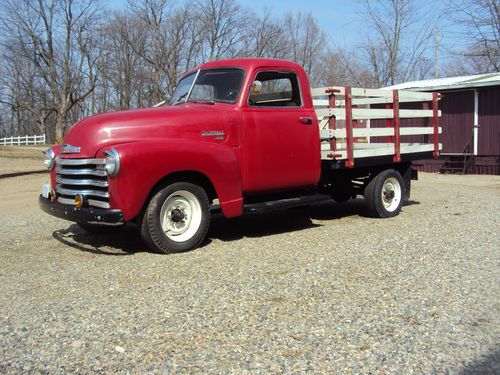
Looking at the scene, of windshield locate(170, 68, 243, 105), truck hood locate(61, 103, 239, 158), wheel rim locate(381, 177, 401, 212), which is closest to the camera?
truck hood locate(61, 103, 239, 158)

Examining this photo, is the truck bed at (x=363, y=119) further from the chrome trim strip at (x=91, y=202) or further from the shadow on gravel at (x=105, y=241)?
the chrome trim strip at (x=91, y=202)

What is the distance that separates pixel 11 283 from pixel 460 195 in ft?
30.5

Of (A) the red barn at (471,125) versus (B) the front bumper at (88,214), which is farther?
(A) the red barn at (471,125)

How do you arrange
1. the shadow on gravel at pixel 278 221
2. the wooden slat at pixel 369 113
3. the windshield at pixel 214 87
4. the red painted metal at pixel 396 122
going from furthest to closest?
the red painted metal at pixel 396 122, the wooden slat at pixel 369 113, the shadow on gravel at pixel 278 221, the windshield at pixel 214 87

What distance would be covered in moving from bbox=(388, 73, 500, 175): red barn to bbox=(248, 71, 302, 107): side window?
11.4 meters

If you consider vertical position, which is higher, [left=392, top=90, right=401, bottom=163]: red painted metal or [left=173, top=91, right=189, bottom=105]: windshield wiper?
[left=173, top=91, right=189, bottom=105]: windshield wiper

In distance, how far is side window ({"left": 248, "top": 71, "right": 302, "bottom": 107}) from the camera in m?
7.04

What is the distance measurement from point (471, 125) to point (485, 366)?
613 inches

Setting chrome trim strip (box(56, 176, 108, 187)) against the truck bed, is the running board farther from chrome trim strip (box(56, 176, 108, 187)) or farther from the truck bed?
chrome trim strip (box(56, 176, 108, 187))

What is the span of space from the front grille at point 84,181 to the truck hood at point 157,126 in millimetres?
127

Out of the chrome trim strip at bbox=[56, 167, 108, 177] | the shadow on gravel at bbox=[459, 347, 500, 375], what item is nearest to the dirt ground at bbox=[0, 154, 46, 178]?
the chrome trim strip at bbox=[56, 167, 108, 177]

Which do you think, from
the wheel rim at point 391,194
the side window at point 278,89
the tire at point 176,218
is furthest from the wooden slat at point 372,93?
the tire at point 176,218

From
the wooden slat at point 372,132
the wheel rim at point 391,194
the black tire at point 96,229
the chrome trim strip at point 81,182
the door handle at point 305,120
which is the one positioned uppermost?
the door handle at point 305,120

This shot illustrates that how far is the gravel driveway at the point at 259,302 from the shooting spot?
3.24 metres
